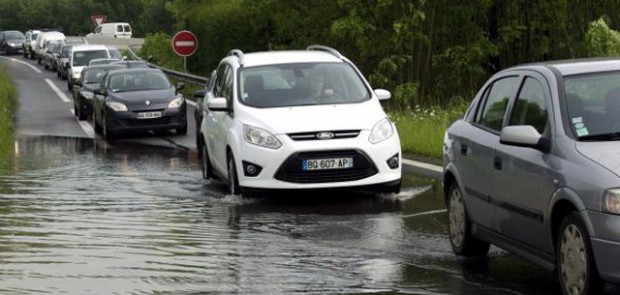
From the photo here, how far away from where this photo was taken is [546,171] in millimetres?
8117

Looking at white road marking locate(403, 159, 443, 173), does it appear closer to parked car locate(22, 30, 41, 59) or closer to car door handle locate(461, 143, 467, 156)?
car door handle locate(461, 143, 467, 156)

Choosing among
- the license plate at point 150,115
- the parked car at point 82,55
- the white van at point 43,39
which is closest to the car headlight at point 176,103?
the license plate at point 150,115

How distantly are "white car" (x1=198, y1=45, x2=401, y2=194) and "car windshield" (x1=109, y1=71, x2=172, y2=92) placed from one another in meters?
12.1

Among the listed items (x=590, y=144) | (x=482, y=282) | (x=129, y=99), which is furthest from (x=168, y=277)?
(x=129, y=99)

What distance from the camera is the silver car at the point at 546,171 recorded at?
24.6 ft

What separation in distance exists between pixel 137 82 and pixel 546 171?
67.3 ft

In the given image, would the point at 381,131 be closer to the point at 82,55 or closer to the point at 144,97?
the point at 144,97

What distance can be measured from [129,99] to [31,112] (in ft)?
33.8

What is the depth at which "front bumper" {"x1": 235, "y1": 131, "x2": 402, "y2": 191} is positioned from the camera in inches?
535

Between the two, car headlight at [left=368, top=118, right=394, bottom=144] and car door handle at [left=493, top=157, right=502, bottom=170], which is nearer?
car door handle at [left=493, top=157, right=502, bottom=170]

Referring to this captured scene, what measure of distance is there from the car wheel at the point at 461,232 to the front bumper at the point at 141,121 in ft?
54.1

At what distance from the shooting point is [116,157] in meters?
21.0

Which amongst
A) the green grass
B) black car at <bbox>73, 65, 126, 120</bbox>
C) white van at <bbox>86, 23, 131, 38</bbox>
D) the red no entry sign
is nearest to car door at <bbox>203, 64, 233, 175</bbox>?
the green grass

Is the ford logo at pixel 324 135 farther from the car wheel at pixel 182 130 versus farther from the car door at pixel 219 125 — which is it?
the car wheel at pixel 182 130
